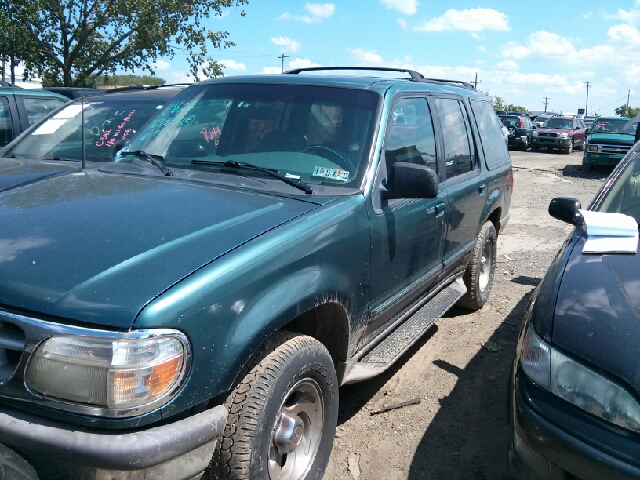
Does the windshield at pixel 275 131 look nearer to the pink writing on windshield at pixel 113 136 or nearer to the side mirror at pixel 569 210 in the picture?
the side mirror at pixel 569 210

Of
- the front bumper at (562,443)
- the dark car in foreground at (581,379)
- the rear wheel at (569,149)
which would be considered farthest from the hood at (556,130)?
the front bumper at (562,443)

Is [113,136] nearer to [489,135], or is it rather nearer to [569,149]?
[489,135]

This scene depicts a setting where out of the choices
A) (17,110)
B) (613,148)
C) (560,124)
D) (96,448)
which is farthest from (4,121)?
(560,124)

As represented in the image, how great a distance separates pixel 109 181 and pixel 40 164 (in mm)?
1910

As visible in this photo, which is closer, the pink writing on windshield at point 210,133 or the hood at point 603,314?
the hood at point 603,314

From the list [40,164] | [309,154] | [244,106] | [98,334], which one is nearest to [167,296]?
[98,334]

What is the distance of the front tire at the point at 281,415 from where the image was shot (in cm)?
210

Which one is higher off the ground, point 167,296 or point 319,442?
point 167,296

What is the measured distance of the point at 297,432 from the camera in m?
2.48

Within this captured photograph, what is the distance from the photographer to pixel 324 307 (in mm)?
2719

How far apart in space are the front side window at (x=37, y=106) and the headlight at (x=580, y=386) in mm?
6328

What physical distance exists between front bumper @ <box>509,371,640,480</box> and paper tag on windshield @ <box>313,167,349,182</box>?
1296 mm

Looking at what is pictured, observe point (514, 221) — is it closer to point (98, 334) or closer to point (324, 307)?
point (324, 307)

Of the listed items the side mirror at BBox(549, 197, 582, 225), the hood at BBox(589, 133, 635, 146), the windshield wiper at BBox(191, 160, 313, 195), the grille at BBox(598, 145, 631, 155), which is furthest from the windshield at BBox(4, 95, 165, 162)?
the hood at BBox(589, 133, 635, 146)
